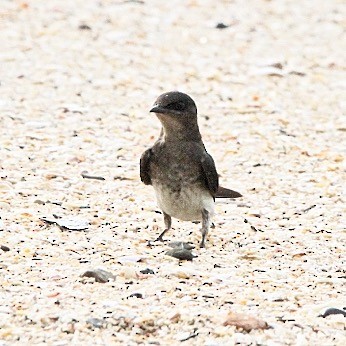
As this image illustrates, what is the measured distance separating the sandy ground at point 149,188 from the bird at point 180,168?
29 centimetres

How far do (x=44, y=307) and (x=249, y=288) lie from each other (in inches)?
50.8

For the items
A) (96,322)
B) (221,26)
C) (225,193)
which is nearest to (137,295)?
(96,322)

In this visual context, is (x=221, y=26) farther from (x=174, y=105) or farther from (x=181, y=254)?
(x=181, y=254)

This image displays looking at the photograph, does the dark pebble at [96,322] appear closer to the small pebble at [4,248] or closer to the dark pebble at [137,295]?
the dark pebble at [137,295]

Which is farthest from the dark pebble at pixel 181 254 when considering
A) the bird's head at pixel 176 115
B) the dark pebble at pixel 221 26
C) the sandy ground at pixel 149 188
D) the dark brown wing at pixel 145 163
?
the dark pebble at pixel 221 26

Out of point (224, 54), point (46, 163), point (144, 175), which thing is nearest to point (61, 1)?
point (224, 54)

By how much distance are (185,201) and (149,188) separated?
140 cm

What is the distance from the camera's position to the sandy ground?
5523 mm

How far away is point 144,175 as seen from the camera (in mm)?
7203

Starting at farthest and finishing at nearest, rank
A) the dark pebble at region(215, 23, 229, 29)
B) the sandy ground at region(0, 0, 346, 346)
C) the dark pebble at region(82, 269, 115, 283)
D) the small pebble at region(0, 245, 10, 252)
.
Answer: the dark pebble at region(215, 23, 229, 29) < the small pebble at region(0, 245, 10, 252) < the dark pebble at region(82, 269, 115, 283) < the sandy ground at region(0, 0, 346, 346)

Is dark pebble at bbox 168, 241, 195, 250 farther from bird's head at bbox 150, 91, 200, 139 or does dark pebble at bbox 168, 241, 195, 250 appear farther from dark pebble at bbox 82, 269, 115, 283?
dark pebble at bbox 82, 269, 115, 283

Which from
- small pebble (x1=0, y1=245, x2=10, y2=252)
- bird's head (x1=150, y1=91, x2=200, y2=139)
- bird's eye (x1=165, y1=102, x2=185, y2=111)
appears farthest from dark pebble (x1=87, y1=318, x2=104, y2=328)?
bird's eye (x1=165, y1=102, x2=185, y2=111)

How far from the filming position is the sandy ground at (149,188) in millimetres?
5523

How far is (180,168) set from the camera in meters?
7.01
